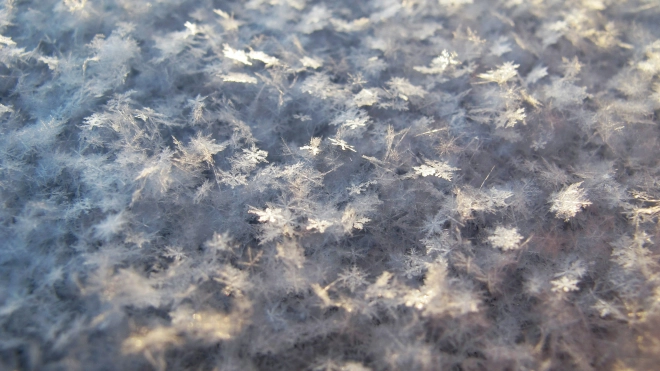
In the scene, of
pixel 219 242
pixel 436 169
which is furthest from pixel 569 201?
pixel 219 242

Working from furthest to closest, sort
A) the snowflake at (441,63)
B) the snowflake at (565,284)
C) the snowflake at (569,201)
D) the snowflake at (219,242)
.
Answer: the snowflake at (441,63) → the snowflake at (569,201) → the snowflake at (219,242) → the snowflake at (565,284)

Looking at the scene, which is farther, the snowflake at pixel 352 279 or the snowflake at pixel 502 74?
the snowflake at pixel 502 74

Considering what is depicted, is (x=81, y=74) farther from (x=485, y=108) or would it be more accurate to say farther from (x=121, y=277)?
(x=485, y=108)

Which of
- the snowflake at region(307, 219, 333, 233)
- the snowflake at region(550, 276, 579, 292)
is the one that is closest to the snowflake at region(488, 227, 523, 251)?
the snowflake at region(550, 276, 579, 292)

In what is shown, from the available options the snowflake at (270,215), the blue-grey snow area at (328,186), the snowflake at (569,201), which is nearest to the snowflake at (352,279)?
the blue-grey snow area at (328,186)

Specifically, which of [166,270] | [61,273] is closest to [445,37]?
[166,270]

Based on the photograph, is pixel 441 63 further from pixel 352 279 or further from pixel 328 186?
pixel 352 279

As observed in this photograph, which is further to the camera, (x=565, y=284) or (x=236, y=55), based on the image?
(x=236, y=55)

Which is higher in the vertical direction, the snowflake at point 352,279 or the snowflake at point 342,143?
the snowflake at point 342,143

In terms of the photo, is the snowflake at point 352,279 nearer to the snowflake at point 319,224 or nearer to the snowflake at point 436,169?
the snowflake at point 319,224
